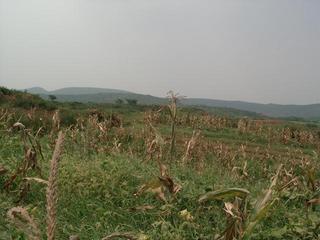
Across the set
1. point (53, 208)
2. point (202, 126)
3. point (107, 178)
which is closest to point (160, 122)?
point (202, 126)

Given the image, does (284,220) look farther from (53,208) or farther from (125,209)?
(53,208)

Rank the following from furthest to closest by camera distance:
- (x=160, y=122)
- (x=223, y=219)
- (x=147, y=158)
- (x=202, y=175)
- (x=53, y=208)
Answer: (x=160, y=122) → (x=147, y=158) → (x=202, y=175) → (x=223, y=219) → (x=53, y=208)

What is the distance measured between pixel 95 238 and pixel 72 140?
473 centimetres

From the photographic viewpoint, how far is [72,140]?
8961 mm

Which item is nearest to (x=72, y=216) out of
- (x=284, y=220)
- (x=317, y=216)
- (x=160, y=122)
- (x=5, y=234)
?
(x=5, y=234)

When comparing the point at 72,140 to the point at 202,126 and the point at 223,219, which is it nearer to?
the point at 223,219

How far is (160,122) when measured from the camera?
20.5 m

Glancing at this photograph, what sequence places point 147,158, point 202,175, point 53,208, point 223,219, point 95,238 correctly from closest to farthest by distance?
point 53,208 < point 95,238 < point 223,219 < point 202,175 < point 147,158

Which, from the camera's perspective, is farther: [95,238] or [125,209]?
[125,209]

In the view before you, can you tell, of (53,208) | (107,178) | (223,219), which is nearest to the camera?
(53,208)

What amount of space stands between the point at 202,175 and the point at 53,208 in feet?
18.9

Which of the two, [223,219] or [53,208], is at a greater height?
[53,208]

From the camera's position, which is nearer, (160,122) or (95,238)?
(95,238)

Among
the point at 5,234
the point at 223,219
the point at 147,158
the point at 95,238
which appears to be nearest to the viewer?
the point at 5,234
